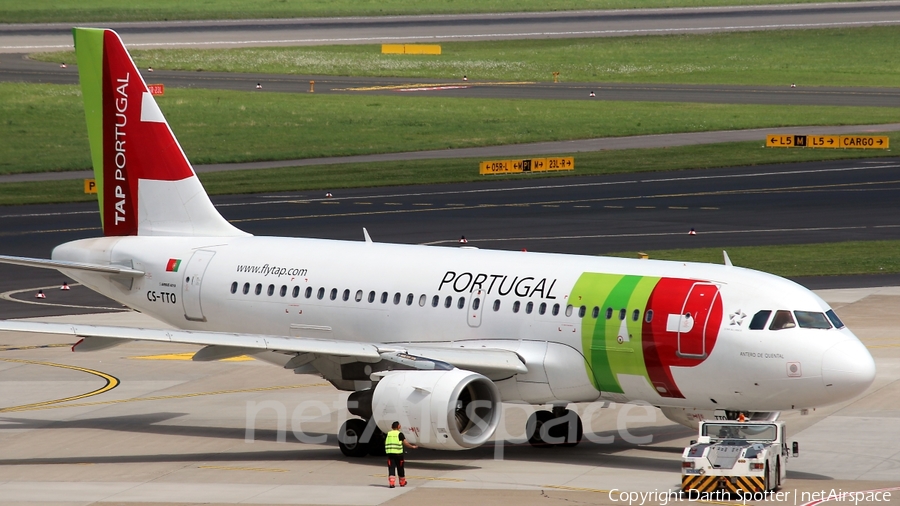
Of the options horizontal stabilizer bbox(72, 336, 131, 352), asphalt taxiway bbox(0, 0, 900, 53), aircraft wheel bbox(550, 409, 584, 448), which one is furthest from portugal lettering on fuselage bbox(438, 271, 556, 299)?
asphalt taxiway bbox(0, 0, 900, 53)

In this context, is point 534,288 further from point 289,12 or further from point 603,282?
point 289,12

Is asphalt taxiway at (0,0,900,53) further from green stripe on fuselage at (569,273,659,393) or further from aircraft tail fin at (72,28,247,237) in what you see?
green stripe on fuselage at (569,273,659,393)

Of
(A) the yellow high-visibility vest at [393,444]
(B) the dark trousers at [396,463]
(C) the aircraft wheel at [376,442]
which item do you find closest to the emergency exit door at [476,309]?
(C) the aircraft wheel at [376,442]

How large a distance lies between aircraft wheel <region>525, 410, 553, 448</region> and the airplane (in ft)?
0.22

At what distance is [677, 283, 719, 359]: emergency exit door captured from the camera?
30.2 meters

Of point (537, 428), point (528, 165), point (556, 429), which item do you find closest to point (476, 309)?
point (537, 428)

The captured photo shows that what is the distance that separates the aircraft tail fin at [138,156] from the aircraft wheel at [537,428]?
10.4m

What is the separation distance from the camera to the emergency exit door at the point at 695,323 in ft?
99.1

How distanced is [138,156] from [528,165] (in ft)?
166

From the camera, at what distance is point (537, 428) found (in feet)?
112

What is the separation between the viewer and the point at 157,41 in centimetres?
15538

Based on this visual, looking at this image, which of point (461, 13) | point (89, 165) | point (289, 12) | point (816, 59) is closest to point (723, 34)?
point (816, 59)

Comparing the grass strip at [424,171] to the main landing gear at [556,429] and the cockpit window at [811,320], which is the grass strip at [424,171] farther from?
the cockpit window at [811,320]

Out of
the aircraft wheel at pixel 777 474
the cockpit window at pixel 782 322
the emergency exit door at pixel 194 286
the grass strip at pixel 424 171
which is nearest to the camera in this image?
the aircraft wheel at pixel 777 474
